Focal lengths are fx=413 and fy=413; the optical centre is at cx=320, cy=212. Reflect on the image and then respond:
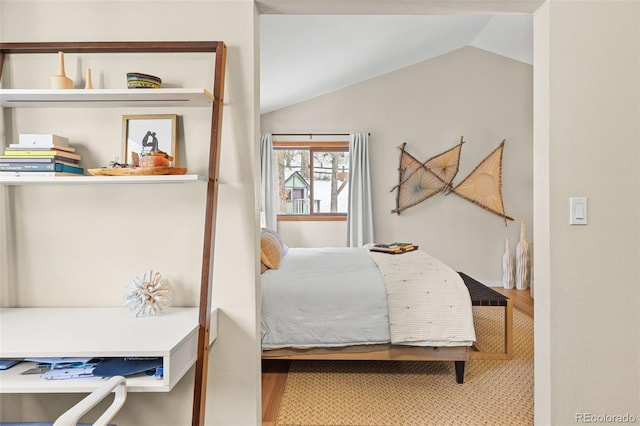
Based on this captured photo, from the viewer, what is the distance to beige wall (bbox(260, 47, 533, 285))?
5289 mm

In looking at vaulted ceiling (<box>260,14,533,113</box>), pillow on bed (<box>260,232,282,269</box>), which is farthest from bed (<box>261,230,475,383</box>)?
vaulted ceiling (<box>260,14,533,113</box>)

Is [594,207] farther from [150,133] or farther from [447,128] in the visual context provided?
[447,128]

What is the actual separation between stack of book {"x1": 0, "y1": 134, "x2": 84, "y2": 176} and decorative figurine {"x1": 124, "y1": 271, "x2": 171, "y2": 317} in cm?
49

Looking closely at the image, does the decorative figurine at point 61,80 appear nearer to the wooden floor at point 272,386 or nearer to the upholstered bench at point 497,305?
the wooden floor at point 272,386

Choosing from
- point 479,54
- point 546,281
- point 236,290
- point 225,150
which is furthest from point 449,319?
point 479,54

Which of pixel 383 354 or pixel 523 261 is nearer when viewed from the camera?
pixel 383 354

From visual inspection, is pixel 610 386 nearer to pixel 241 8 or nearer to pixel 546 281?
pixel 546 281

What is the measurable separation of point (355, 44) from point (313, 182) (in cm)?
206

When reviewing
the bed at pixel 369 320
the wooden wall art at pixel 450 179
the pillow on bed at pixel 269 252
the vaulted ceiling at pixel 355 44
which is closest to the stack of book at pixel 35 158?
the bed at pixel 369 320

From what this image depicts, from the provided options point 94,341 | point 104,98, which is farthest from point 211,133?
point 94,341

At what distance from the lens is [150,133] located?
1.66 metres

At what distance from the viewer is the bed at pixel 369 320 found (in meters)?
2.51

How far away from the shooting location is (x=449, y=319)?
8.31 feet

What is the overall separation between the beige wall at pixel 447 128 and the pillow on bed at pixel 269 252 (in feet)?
7.88
